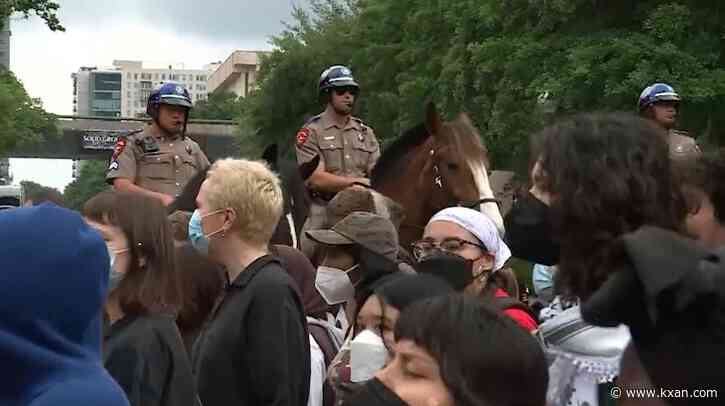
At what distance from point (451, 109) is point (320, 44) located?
17.3m

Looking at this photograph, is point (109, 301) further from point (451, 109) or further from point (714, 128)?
point (451, 109)

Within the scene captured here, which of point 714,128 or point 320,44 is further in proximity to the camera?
point 320,44

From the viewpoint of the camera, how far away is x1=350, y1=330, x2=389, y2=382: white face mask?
4.92 meters

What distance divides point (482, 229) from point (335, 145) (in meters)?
5.18

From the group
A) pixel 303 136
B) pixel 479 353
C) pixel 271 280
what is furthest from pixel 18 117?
pixel 479 353

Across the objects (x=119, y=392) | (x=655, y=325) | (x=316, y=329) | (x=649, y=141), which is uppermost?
(x=649, y=141)

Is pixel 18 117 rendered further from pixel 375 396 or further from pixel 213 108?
pixel 213 108

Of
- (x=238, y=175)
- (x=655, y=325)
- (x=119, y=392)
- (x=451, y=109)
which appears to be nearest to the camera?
(x=655, y=325)

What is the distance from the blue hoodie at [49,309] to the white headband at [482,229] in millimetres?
2578

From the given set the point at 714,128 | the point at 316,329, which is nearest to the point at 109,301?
the point at 316,329

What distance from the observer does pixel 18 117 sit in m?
45.2

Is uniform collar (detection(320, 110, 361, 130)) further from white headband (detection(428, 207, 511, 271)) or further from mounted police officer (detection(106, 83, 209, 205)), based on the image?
white headband (detection(428, 207, 511, 271))

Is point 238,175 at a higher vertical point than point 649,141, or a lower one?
lower

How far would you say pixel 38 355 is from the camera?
2926 millimetres
